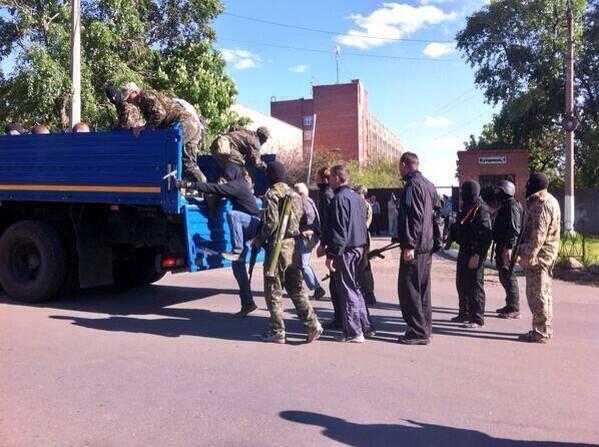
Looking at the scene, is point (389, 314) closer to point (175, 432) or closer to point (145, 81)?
point (175, 432)

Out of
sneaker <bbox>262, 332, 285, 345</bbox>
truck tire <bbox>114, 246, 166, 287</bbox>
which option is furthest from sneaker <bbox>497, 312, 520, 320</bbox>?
truck tire <bbox>114, 246, 166, 287</bbox>

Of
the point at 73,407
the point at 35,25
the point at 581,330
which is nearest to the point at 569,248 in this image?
the point at 581,330

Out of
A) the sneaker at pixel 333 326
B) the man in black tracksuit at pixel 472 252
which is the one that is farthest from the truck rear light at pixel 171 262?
the man in black tracksuit at pixel 472 252

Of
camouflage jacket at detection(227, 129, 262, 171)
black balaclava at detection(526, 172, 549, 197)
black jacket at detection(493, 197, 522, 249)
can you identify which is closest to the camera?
black balaclava at detection(526, 172, 549, 197)

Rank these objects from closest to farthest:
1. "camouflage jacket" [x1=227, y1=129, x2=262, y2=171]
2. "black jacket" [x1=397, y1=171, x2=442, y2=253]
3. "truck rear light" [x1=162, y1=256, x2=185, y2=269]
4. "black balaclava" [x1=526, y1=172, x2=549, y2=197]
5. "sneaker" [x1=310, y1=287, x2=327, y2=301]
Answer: "black jacket" [x1=397, y1=171, x2=442, y2=253] → "black balaclava" [x1=526, y1=172, x2=549, y2=197] → "truck rear light" [x1=162, y1=256, x2=185, y2=269] → "camouflage jacket" [x1=227, y1=129, x2=262, y2=171] → "sneaker" [x1=310, y1=287, x2=327, y2=301]

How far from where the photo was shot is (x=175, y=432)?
13.0 ft

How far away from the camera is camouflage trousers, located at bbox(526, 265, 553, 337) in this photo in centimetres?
631

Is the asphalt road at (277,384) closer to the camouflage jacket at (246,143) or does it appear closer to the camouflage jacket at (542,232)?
the camouflage jacket at (542,232)

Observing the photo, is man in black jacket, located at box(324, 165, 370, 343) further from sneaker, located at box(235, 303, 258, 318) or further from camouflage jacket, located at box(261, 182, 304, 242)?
sneaker, located at box(235, 303, 258, 318)

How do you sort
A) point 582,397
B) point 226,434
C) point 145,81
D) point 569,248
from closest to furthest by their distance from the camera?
point 226,434 < point 582,397 < point 569,248 < point 145,81

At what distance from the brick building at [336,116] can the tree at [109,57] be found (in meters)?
47.3

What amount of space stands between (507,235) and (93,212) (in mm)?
5491

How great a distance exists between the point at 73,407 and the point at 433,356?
10.9 feet

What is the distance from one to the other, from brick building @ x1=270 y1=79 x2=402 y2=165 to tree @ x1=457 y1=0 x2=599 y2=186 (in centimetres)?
3971
